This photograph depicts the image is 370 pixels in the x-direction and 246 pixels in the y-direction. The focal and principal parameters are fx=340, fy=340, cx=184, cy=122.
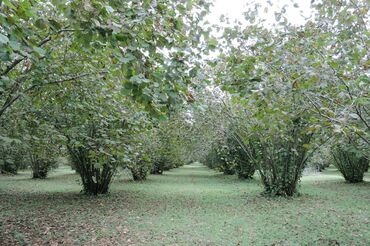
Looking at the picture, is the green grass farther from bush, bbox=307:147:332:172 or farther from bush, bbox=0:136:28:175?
bush, bbox=307:147:332:172

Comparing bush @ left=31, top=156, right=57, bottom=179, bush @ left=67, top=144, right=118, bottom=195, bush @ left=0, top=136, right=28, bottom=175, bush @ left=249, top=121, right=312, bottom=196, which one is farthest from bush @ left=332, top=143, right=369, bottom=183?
bush @ left=31, top=156, right=57, bottom=179

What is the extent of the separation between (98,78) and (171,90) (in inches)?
145

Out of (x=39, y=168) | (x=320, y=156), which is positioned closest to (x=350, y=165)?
(x=320, y=156)

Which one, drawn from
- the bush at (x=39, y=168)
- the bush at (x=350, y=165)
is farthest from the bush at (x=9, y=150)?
the bush at (x=350, y=165)

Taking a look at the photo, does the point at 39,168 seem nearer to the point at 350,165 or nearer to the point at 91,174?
the point at 91,174

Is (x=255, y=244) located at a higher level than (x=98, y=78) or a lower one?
lower

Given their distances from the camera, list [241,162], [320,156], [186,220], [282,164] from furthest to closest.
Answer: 1. [241,162]
2. [320,156]
3. [282,164]
4. [186,220]

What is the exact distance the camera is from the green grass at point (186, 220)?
6.78 m

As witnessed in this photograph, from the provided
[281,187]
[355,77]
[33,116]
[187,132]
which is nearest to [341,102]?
[355,77]

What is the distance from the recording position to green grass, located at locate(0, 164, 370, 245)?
6.78 m

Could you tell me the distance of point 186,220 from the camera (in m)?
8.71

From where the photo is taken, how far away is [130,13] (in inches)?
128

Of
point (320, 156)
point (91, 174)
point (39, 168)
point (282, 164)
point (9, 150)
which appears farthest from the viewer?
point (39, 168)

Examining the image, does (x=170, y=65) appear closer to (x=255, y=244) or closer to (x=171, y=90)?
(x=171, y=90)
